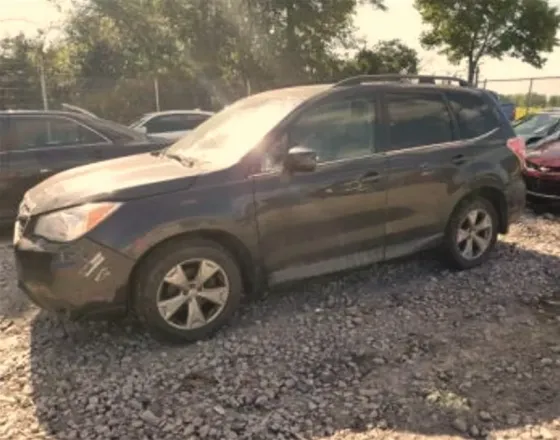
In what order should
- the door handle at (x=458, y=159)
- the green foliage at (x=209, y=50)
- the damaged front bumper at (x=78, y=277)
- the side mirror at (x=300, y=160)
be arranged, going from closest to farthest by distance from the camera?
1. the damaged front bumper at (x=78, y=277)
2. the side mirror at (x=300, y=160)
3. the door handle at (x=458, y=159)
4. the green foliage at (x=209, y=50)

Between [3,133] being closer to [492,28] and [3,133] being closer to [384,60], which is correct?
[384,60]

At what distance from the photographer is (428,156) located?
16.6 feet

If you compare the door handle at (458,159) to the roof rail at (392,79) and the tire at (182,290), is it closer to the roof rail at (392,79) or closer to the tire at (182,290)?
the roof rail at (392,79)

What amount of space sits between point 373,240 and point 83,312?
2.21 metres

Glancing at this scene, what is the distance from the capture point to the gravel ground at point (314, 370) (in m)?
3.18

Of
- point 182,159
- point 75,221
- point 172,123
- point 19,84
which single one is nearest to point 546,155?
point 182,159

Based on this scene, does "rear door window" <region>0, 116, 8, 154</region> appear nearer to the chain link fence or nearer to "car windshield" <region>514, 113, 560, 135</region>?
"car windshield" <region>514, 113, 560, 135</region>

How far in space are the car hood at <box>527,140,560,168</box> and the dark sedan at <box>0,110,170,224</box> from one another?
16.1 ft

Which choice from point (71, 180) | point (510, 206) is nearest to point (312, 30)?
point (510, 206)

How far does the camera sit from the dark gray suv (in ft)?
12.5

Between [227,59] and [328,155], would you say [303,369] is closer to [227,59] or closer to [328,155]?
[328,155]

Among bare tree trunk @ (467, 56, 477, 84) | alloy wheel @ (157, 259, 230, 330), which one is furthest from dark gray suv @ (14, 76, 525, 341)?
bare tree trunk @ (467, 56, 477, 84)


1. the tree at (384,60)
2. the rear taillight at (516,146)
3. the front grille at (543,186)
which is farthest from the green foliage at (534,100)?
the rear taillight at (516,146)

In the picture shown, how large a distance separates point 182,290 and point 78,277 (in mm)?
652
